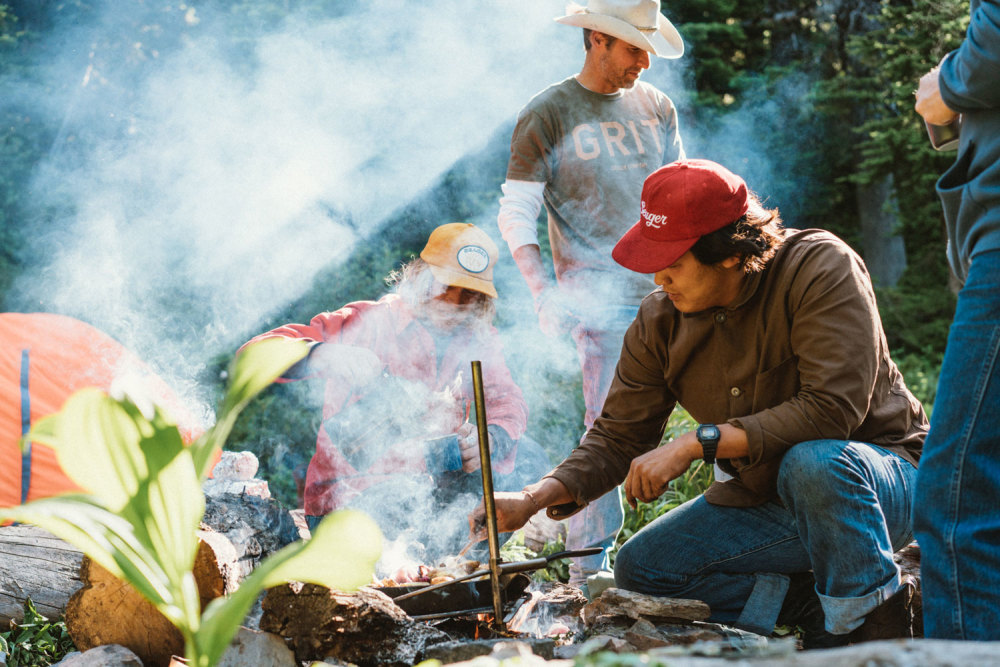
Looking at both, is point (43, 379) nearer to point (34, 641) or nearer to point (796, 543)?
point (34, 641)

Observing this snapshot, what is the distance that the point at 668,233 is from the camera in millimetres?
2305

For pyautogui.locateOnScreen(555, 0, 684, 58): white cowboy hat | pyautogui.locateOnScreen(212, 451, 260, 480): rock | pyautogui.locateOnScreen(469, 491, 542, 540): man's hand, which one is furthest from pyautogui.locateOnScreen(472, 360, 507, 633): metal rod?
pyautogui.locateOnScreen(212, 451, 260, 480): rock

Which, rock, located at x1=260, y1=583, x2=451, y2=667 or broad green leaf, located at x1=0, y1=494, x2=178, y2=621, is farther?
rock, located at x1=260, y1=583, x2=451, y2=667

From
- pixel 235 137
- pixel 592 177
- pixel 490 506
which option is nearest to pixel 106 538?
pixel 490 506

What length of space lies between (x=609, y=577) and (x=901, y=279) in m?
7.74

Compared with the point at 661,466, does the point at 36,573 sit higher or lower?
lower

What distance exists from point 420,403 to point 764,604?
6.58 feet

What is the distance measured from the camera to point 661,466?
223 cm

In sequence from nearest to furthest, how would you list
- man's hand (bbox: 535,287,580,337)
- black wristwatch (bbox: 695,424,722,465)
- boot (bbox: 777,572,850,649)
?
black wristwatch (bbox: 695,424,722,465), boot (bbox: 777,572,850,649), man's hand (bbox: 535,287,580,337)

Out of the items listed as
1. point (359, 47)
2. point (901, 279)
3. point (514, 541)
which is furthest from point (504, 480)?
point (901, 279)

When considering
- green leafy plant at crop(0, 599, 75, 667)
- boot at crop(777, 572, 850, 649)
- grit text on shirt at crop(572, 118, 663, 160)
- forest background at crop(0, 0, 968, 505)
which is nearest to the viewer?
boot at crop(777, 572, 850, 649)

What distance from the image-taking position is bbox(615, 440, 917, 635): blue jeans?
2092mm

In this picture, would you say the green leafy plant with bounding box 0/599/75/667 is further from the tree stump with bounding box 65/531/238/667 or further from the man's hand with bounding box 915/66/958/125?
the man's hand with bounding box 915/66/958/125

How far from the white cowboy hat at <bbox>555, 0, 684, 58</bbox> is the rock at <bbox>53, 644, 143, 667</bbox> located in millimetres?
2966
